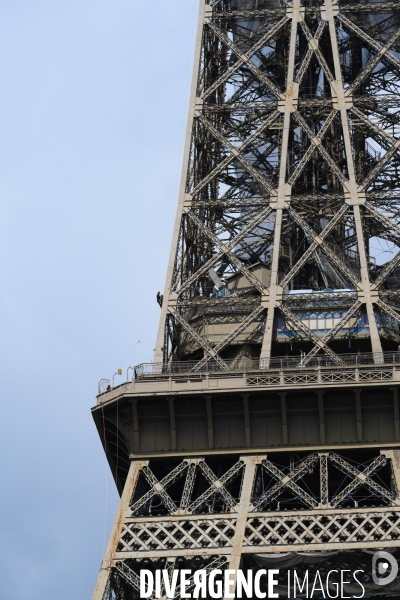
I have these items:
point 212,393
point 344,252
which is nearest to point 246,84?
point 344,252

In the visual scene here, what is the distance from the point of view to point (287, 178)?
260 ft

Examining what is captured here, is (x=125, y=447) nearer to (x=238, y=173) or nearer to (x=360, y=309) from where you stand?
(x=360, y=309)

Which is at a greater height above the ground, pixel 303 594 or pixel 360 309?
pixel 360 309

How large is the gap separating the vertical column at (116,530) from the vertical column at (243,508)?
3874 mm

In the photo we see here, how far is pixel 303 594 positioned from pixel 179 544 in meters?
4.76

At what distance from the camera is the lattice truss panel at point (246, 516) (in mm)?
63875

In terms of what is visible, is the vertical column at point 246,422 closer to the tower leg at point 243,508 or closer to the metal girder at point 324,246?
the tower leg at point 243,508

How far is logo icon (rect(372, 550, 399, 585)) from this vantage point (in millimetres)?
64125

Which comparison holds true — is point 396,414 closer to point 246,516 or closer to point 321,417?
point 321,417

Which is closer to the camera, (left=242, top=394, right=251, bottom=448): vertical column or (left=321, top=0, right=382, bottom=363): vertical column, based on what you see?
(left=242, top=394, right=251, bottom=448): vertical column

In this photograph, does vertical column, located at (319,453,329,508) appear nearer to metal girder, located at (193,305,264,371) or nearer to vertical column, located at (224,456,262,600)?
vertical column, located at (224,456,262,600)

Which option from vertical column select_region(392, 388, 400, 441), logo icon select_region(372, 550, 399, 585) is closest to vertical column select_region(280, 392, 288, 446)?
vertical column select_region(392, 388, 400, 441)

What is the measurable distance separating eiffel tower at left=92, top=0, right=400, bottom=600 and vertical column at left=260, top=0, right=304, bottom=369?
8 cm

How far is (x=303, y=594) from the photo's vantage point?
214ft
